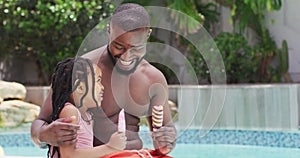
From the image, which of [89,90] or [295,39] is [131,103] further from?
[295,39]

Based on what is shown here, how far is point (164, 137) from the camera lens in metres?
2.10

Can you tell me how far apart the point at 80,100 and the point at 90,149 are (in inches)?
7.3

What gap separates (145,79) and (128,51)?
181mm

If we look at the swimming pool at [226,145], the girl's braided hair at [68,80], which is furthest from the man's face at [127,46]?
the swimming pool at [226,145]

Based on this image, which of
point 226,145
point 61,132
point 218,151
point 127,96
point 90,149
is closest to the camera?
point 61,132

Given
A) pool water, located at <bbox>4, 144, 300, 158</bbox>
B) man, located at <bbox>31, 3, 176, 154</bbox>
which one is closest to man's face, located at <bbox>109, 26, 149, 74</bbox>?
man, located at <bbox>31, 3, 176, 154</bbox>

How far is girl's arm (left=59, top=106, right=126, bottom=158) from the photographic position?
6.56ft

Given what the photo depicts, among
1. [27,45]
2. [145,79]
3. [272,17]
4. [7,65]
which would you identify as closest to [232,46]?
[272,17]

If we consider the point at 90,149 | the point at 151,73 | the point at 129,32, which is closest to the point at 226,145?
the point at 151,73

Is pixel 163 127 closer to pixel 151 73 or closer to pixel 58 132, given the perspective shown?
pixel 151 73

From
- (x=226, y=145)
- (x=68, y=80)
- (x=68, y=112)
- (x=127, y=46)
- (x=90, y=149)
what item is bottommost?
(x=226, y=145)

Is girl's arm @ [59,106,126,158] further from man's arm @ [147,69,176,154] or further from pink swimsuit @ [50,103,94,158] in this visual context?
man's arm @ [147,69,176,154]

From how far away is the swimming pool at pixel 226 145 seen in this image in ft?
19.7

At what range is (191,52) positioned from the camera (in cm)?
935
